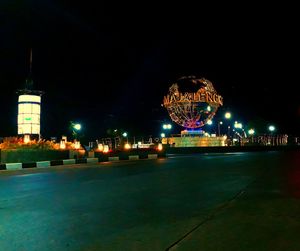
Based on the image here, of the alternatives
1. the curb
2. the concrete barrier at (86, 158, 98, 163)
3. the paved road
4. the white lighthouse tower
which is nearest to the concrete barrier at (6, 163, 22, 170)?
the curb

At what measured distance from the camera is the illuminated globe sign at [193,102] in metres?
46.1

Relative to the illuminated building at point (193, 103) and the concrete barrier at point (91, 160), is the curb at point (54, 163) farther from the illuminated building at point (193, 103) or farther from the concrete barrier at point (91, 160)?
the illuminated building at point (193, 103)

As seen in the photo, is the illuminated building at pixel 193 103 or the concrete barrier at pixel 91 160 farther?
the illuminated building at pixel 193 103

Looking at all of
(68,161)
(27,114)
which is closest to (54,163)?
(68,161)

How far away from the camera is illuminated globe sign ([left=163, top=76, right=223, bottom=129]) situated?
46.1m

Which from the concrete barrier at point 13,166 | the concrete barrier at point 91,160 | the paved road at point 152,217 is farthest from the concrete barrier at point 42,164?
the paved road at point 152,217

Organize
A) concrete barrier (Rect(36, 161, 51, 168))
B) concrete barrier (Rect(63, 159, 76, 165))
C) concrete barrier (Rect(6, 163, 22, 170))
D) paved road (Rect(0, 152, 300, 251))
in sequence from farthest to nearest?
concrete barrier (Rect(63, 159, 76, 165)), concrete barrier (Rect(36, 161, 51, 168)), concrete barrier (Rect(6, 163, 22, 170)), paved road (Rect(0, 152, 300, 251))

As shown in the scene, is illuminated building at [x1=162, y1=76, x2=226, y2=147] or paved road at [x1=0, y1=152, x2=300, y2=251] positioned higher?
illuminated building at [x1=162, y1=76, x2=226, y2=147]

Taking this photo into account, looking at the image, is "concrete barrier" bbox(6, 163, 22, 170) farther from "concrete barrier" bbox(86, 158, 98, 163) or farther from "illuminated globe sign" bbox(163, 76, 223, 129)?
"illuminated globe sign" bbox(163, 76, 223, 129)

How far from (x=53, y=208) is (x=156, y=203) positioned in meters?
2.11

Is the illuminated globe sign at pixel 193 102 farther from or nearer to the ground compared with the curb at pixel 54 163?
farther from the ground

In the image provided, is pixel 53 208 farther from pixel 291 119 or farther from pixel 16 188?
pixel 291 119

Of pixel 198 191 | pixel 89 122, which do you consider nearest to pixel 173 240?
pixel 198 191

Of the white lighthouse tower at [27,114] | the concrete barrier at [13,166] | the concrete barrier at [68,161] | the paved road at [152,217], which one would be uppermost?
the white lighthouse tower at [27,114]
